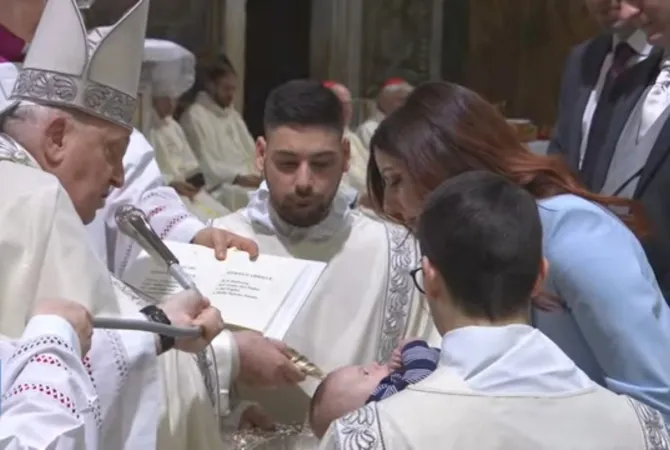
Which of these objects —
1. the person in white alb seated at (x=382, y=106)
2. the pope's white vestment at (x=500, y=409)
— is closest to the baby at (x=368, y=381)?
the pope's white vestment at (x=500, y=409)

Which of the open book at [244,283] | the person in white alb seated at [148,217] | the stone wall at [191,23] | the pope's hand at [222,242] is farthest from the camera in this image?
the stone wall at [191,23]

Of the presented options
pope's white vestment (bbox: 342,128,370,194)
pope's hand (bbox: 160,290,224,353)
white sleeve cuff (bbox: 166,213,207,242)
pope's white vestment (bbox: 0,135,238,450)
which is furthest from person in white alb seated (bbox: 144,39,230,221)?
pope's white vestment (bbox: 0,135,238,450)

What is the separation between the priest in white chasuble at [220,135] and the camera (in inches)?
259

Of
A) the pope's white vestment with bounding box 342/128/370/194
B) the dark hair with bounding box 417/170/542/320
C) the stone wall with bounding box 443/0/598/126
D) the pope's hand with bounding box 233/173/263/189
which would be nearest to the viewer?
the dark hair with bounding box 417/170/542/320

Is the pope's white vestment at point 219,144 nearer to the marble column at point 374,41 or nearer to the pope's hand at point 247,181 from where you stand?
the pope's hand at point 247,181

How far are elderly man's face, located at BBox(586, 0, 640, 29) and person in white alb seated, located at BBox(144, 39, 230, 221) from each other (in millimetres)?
3348

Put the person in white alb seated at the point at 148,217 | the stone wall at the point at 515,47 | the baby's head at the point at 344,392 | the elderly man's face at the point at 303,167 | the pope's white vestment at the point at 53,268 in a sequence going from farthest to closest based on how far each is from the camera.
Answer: the stone wall at the point at 515,47 < the elderly man's face at the point at 303,167 < the person in white alb seated at the point at 148,217 < the baby's head at the point at 344,392 < the pope's white vestment at the point at 53,268

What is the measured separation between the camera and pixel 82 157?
1860 millimetres

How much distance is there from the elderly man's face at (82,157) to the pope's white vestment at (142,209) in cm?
62

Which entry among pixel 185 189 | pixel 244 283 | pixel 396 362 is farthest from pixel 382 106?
pixel 396 362

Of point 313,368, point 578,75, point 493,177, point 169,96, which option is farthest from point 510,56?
point 493,177

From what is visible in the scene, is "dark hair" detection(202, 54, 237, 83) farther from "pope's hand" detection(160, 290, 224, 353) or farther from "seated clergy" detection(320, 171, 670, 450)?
"seated clergy" detection(320, 171, 670, 450)

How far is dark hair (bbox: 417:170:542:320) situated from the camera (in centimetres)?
150

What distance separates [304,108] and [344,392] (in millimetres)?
889
